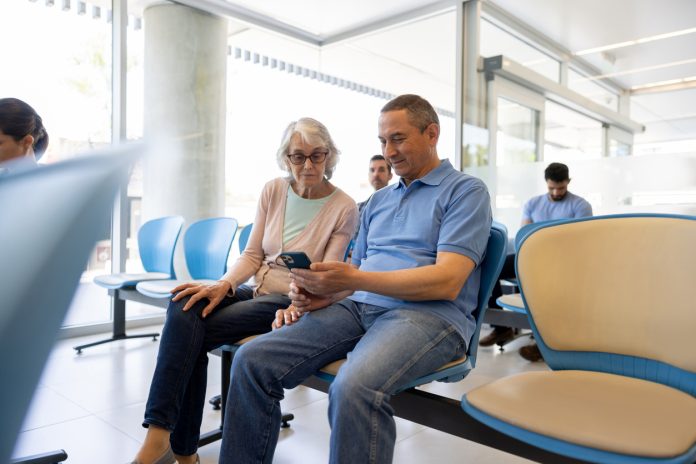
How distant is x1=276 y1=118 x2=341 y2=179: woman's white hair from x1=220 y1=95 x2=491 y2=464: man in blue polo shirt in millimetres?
329

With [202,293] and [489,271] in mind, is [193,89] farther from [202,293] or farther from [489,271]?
[489,271]

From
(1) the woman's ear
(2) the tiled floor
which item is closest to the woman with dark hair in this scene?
(1) the woman's ear

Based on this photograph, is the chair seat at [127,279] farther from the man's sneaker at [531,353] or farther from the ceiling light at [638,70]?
the ceiling light at [638,70]

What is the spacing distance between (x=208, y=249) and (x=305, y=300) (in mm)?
1977

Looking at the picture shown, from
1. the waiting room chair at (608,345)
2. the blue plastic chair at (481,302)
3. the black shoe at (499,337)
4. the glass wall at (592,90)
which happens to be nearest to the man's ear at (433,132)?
the blue plastic chair at (481,302)

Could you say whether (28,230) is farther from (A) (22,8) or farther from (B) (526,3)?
(B) (526,3)

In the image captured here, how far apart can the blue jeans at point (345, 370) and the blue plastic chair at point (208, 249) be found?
5.90 ft

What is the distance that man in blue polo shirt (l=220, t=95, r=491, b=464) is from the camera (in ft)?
3.82

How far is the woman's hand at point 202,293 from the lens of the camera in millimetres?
1646

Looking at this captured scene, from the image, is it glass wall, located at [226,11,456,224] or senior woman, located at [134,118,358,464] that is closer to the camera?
senior woman, located at [134,118,358,464]

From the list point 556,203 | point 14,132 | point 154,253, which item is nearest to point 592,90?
point 556,203

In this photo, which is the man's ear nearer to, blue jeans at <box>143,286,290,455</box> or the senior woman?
the senior woman

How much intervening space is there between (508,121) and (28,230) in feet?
15.2

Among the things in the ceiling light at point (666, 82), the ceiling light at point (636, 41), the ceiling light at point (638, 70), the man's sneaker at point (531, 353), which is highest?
the ceiling light at point (636, 41)
